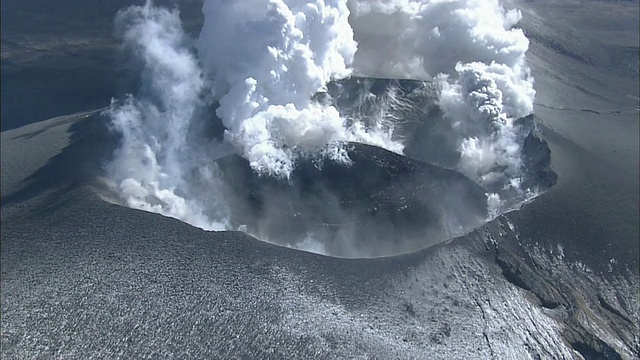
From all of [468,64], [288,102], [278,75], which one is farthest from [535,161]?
[278,75]

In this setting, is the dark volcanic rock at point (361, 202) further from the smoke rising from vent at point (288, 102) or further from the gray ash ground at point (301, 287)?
the gray ash ground at point (301, 287)

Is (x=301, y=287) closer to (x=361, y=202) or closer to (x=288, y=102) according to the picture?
(x=361, y=202)

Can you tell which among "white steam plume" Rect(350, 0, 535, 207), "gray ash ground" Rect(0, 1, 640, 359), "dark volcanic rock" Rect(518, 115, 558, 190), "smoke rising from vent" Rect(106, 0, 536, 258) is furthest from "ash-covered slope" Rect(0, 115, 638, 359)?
"white steam plume" Rect(350, 0, 535, 207)

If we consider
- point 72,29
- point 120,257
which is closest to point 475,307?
point 120,257

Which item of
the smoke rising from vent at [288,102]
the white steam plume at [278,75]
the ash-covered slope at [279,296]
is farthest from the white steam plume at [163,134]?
the ash-covered slope at [279,296]

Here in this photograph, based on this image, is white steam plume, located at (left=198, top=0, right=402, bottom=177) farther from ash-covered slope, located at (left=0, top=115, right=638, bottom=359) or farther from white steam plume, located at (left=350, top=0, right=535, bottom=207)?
ash-covered slope, located at (left=0, top=115, right=638, bottom=359)

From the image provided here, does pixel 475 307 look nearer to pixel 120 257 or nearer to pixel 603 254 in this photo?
pixel 603 254
